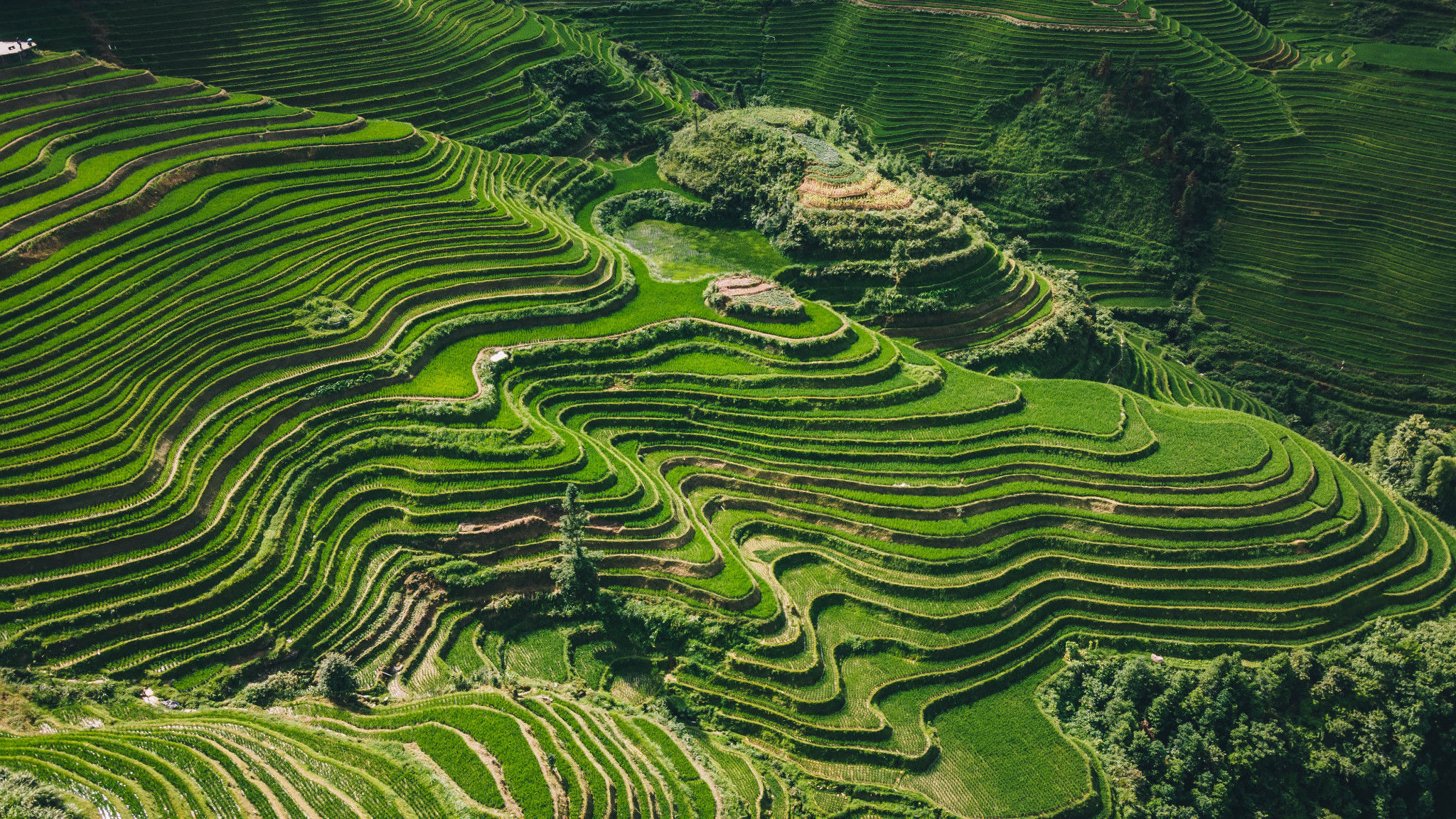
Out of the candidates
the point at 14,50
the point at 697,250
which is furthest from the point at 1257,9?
the point at 14,50

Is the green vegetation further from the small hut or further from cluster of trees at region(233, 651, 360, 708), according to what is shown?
the small hut

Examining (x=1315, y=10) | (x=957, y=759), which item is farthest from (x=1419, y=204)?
(x=957, y=759)

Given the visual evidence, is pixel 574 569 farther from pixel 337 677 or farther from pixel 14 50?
pixel 14 50

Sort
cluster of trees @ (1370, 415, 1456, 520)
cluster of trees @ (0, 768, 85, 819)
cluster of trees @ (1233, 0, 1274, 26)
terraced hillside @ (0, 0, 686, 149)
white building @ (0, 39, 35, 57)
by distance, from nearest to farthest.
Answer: cluster of trees @ (0, 768, 85, 819) → cluster of trees @ (1370, 415, 1456, 520) → white building @ (0, 39, 35, 57) → terraced hillside @ (0, 0, 686, 149) → cluster of trees @ (1233, 0, 1274, 26)

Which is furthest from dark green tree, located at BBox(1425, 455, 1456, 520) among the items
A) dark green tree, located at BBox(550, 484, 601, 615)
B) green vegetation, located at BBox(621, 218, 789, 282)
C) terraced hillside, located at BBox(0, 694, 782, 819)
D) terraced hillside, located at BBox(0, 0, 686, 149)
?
terraced hillside, located at BBox(0, 0, 686, 149)

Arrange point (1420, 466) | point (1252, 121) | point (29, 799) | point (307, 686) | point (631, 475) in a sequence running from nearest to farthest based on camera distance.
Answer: point (29, 799) → point (307, 686) → point (631, 475) → point (1420, 466) → point (1252, 121)
